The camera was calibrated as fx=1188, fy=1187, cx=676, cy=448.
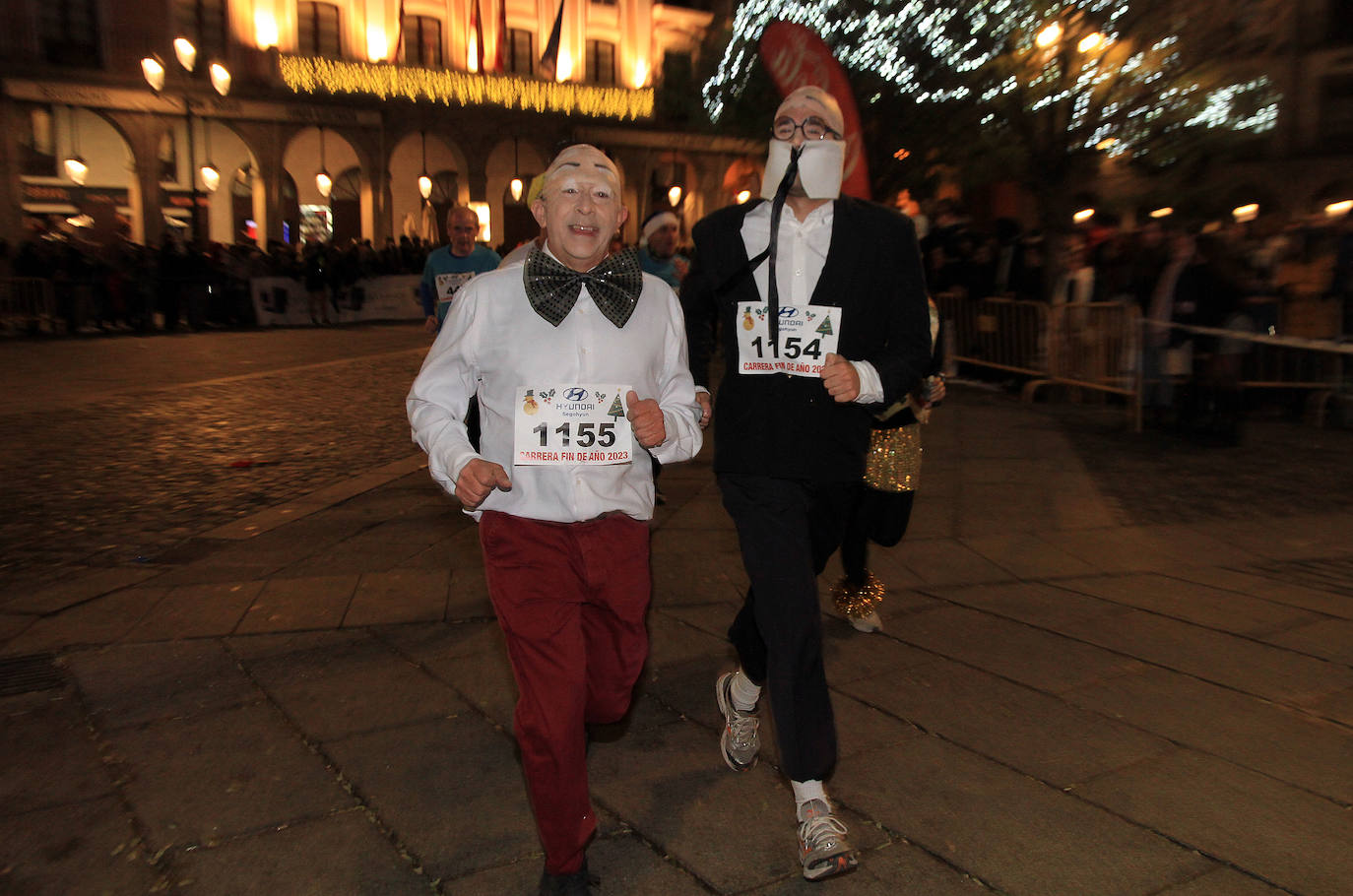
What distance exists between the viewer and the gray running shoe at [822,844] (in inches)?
114

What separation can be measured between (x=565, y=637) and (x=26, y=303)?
65.6 feet

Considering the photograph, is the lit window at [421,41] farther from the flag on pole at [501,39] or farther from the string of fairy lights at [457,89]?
the flag on pole at [501,39]

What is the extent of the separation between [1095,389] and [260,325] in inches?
642

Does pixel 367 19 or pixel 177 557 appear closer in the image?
pixel 177 557

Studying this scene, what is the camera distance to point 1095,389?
12.0 metres

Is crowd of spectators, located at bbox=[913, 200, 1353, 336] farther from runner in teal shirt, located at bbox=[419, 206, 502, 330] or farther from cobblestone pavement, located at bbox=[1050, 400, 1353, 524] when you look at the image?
runner in teal shirt, located at bbox=[419, 206, 502, 330]

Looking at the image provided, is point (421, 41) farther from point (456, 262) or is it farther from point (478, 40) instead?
point (456, 262)

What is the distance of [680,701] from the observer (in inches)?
164

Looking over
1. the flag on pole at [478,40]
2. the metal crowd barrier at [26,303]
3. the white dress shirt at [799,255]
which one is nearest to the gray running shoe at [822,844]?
the white dress shirt at [799,255]

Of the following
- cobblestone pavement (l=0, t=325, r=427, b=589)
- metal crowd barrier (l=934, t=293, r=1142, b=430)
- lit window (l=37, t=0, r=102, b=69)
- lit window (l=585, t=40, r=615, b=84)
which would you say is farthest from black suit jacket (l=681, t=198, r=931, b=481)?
lit window (l=585, t=40, r=615, b=84)

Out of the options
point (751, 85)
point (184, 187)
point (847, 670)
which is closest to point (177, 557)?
point (847, 670)

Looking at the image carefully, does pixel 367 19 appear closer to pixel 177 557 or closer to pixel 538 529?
pixel 177 557

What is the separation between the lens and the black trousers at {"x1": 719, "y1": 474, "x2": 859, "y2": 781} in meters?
3.03

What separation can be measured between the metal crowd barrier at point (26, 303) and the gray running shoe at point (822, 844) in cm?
2005
